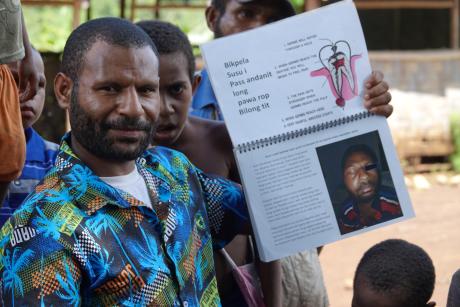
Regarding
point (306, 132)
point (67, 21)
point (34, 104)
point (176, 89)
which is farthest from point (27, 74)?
point (67, 21)

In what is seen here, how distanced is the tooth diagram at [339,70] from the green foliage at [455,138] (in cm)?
796

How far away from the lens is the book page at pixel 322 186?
7.96ft

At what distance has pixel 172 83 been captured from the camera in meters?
2.72

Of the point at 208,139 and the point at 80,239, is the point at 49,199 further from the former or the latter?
the point at 208,139

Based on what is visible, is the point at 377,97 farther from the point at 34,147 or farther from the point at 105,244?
the point at 34,147

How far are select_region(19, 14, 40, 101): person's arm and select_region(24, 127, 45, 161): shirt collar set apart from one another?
0.25 m

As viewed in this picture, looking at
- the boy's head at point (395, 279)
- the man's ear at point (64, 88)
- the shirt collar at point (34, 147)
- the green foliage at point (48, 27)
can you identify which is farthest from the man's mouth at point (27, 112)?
the green foliage at point (48, 27)

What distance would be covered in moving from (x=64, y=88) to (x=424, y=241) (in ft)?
19.4

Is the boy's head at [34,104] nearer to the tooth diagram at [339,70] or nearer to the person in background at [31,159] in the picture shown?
the person in background at [31,159]

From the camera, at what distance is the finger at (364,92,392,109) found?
2.46 metres

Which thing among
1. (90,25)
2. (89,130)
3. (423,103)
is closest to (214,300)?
(89,130)

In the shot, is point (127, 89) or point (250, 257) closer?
point (127, 89)

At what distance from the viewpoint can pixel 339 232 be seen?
8.13 ft

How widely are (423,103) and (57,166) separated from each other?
8.55 meters
